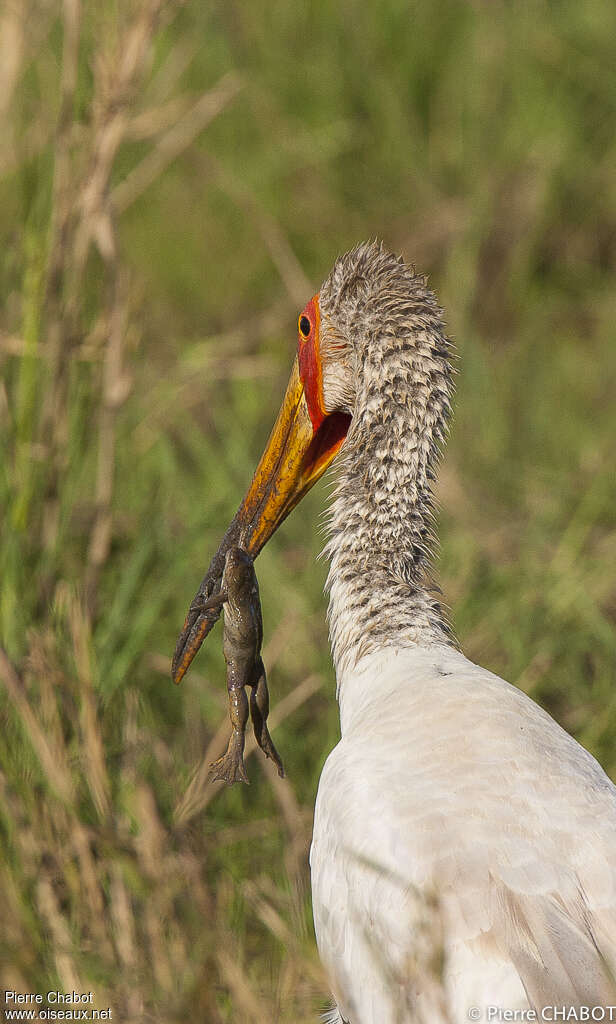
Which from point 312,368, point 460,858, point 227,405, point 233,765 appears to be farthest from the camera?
point 227,405

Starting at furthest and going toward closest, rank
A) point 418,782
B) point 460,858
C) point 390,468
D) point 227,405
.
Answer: point 227,405
point 390,468
point 418,782
point 460,858

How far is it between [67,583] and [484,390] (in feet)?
8.40

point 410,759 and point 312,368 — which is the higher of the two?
point 312,368

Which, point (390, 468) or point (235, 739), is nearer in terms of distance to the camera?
point (235, 739)

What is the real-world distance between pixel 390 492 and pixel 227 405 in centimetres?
313

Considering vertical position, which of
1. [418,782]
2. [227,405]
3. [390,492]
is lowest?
[418,782]

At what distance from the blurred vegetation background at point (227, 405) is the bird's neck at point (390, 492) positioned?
1.67 ft

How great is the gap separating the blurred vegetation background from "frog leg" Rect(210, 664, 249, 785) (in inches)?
5.0

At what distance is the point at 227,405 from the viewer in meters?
6.02

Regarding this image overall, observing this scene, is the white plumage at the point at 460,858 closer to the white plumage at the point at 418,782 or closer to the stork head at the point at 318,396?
the white plumage at the point at 418,782

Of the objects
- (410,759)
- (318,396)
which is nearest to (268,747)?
(410,759)

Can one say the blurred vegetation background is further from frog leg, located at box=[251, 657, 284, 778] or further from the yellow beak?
the yellow beak

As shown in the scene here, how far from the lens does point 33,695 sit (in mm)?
3318

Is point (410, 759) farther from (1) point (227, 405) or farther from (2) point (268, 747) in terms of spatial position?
(1) point (227, 405)
